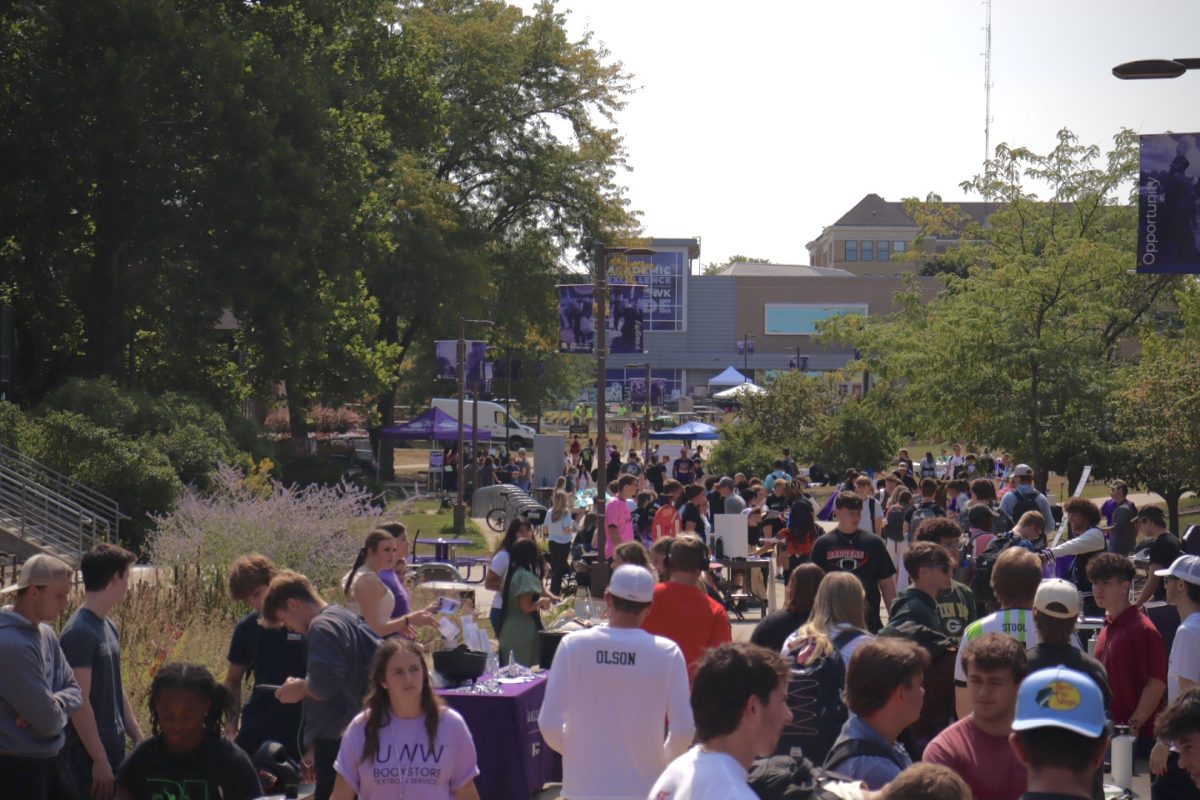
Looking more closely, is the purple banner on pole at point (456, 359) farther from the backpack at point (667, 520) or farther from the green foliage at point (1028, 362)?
the backpack at point (667, 520)

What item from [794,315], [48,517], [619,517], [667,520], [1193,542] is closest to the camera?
[1193,542]

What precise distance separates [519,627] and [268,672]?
312 centimetres

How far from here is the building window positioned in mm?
125188

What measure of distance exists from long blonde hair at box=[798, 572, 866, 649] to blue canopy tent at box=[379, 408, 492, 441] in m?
37.4

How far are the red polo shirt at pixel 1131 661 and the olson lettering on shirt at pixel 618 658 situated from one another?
2.92 metres

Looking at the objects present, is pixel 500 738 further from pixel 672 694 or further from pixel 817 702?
pixel 672 694

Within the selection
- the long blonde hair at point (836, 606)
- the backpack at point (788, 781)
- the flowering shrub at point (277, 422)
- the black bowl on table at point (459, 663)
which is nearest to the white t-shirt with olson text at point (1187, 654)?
the long blonde hair at point (836, 606)

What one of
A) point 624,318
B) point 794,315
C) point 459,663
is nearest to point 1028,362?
point 624,318

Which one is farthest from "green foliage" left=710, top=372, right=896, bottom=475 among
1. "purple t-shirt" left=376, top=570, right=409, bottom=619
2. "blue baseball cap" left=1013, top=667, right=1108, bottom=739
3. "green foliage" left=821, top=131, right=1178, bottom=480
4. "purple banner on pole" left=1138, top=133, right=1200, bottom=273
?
"blue baseball cap" left=1013, top=667, right=1108, bottom=739

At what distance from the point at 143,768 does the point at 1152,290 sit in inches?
1479

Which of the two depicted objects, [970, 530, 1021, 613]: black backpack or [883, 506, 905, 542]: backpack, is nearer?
[970, 530, 1021, 613]: black backpack

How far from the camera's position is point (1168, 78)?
13.4 metres

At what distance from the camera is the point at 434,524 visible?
33594 mm

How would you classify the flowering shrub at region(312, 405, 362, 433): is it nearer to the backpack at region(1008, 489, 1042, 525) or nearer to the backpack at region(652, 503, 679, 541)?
the backpack at region(652, 503, 679, 541)
